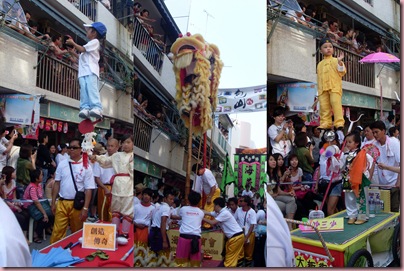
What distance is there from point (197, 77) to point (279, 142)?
64 centimetres

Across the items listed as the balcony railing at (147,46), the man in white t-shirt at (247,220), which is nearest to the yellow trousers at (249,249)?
the man in white t-shirt at (247,220)

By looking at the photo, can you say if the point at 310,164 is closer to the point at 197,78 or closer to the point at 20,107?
the point at 197,78

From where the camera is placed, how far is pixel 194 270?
109 inches

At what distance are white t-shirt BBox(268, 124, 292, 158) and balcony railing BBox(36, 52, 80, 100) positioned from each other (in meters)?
1.09

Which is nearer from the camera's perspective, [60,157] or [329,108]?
[60,157]

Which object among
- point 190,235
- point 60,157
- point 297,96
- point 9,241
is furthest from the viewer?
point 297,96

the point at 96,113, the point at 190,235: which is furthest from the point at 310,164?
the point at 96,113

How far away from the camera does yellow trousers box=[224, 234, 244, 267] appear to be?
9.13ft

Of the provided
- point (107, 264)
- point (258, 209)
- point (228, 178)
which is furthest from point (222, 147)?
point (107, 264)

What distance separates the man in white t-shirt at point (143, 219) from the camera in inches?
111

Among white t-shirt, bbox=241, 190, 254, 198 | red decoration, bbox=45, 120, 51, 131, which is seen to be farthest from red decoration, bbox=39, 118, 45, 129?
white t-shirt, bbox=241, 190, 254, 198

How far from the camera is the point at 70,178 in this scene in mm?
2838

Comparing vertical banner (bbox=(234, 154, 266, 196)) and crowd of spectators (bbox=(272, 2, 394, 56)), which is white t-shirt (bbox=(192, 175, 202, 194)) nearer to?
vertical banner (bbox=(234, 154, 266, 196))

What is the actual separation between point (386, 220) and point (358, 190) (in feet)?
0.89
